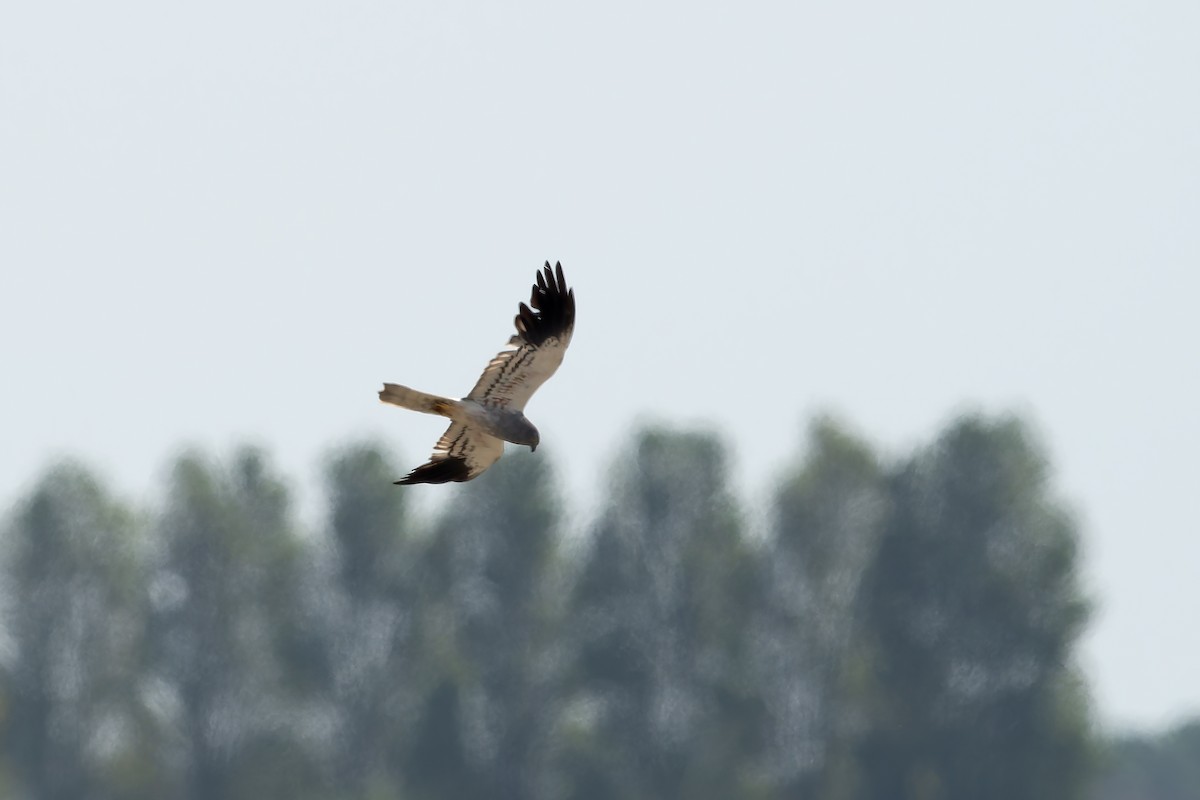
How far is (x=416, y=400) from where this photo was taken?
78.6ft

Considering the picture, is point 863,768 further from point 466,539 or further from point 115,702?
point 115,702

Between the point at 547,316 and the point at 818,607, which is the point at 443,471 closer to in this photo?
the point at 547,316

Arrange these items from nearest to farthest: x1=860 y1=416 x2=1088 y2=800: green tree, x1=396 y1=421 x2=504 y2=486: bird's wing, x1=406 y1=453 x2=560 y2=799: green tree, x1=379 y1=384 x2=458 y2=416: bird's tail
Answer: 1. x1=379 y1=384 x2=458 y2=416: bird's tail
2. x1=396 y1=421 x2=504 y2=486: bird's wing
3. x1=860 y1=416 x2=1088 y2=800: green tree
4. x1=406 y1=453 x2=560 y2=799: green tree

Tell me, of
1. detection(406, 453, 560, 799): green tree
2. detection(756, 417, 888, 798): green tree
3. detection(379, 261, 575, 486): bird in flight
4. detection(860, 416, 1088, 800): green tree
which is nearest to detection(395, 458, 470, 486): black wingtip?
detection(379, 261, 575, 486): bird in flight

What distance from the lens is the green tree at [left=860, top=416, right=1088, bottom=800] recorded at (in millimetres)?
60844

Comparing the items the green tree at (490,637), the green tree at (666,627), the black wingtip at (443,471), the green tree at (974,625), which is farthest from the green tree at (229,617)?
the black wingtip at (443,471)

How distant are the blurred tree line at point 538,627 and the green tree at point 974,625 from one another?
74 millimetres

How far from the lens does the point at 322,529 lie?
66.1 meters

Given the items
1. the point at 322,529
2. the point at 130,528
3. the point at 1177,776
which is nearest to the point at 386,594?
the point at 322,529

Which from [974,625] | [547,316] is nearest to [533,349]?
[547,316]

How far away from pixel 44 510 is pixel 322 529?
6788 mm

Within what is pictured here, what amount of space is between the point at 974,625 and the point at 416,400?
40.1m

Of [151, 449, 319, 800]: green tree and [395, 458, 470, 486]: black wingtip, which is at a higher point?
[151, 449, 319, 800]: green tree

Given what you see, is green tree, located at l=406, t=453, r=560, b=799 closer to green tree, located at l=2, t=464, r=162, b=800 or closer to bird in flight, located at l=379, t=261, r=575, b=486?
green tree, located at l=2, t=464, r=162, b=800
